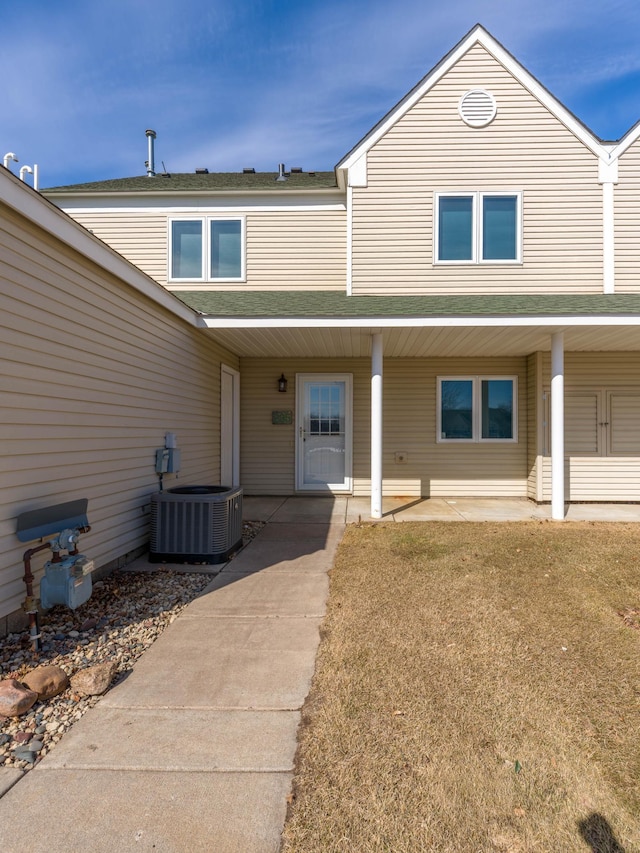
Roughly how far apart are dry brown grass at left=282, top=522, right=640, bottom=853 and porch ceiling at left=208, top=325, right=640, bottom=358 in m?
3.56

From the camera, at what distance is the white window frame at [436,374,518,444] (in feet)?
28.3

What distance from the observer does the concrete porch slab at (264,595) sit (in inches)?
148

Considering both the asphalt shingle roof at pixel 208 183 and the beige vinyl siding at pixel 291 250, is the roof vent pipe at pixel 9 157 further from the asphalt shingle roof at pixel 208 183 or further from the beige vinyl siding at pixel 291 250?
the beige vinyl siding at pixel 291 250

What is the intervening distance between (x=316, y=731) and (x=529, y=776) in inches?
36.1

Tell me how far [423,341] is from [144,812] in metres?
6.74

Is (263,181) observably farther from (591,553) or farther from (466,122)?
(591,553)

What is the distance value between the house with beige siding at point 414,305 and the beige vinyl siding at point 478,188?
0.03 meters

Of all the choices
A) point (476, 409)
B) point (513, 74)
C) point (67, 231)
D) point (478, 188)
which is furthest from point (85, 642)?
point (513, 74)

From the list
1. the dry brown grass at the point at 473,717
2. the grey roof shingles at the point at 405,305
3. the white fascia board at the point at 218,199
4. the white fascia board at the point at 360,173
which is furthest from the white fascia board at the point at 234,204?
the dry brown grass at the point at 473,717

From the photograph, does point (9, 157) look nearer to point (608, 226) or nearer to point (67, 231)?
point (67, 231)

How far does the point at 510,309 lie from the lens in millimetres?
6371

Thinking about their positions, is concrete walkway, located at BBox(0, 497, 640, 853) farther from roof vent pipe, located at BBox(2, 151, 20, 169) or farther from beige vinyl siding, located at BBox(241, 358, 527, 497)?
roof vent pipe, located at BBox(2, 151, 20, 169)

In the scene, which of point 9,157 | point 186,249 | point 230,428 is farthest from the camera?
point 230,428

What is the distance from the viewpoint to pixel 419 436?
8.74 meters
